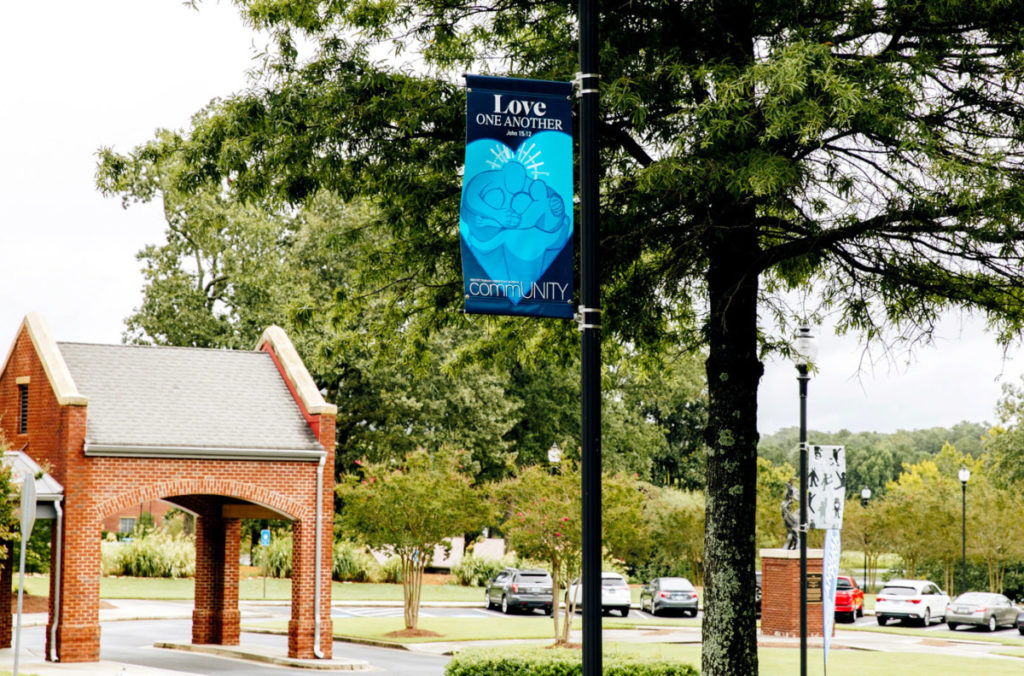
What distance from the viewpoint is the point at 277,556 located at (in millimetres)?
53781

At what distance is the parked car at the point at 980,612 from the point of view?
38906 millimetres

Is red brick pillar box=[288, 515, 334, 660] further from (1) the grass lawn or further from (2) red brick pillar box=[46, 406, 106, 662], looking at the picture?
(1) the grass lawn

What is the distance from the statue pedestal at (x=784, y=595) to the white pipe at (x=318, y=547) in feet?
41.7

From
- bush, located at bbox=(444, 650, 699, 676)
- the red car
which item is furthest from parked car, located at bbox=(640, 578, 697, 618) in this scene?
bush, located at bbox=(444, 650, 699, 676)

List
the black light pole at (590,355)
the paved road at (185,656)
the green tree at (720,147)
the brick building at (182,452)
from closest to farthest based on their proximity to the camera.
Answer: the black light pole at (590,355)
the green tree at (720,147)
the brick building at (182,452)
the paved road at (185,656)

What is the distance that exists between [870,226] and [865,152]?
0.95 metres

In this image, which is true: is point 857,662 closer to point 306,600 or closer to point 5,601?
point 306,600

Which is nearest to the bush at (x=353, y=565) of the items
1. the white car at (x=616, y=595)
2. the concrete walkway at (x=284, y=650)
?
the concrete walkway at (x=284, y=650)

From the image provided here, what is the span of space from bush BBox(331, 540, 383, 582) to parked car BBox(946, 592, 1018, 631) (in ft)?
84.6

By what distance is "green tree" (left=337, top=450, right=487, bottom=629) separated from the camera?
31484mm

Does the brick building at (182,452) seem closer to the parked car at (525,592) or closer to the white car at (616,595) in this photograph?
the parked car at (525,592)

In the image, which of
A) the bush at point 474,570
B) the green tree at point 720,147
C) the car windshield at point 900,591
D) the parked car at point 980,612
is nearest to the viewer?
the green tree at point 720,147

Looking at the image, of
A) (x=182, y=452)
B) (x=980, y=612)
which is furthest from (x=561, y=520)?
(x=980, y=612)

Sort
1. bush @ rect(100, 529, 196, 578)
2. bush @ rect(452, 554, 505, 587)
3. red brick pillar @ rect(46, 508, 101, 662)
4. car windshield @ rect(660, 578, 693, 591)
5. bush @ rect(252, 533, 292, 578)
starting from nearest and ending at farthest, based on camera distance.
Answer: red brick pillar @ rect(46, 508, 101, 662) < car windshield @ rect(660, 578, 693, 591) < bush @ rect(100, 529, 196, 578) < bush @ rect(252, 533, 292, 578) < bush @ rect(452, 554, 505, 587)
